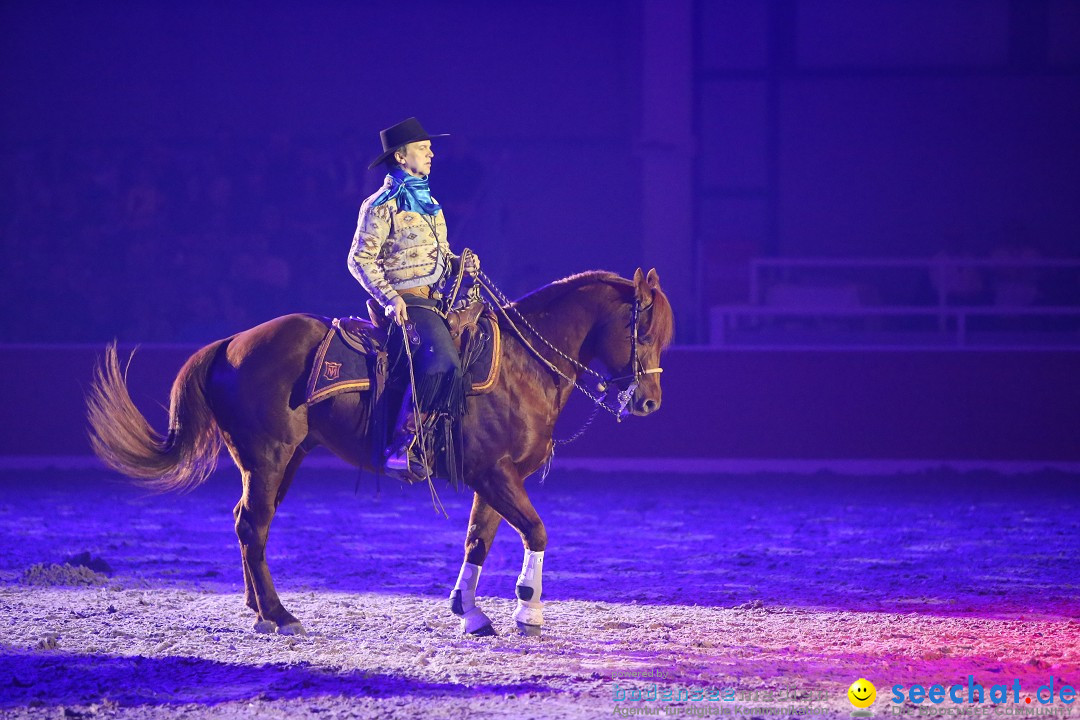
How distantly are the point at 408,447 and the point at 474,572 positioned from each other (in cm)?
71

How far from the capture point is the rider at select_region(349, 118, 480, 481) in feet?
18.1

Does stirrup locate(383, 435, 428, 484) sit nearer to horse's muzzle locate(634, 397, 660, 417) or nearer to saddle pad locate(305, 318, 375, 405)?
saddle pad locate(305, 318, 375, 405)

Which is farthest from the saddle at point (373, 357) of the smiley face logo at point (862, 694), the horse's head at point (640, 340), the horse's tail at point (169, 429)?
the smiley face logo at point (862, 694)

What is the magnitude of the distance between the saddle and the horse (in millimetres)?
65

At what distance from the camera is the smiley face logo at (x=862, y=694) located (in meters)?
4.48

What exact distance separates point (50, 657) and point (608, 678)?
2496 mm

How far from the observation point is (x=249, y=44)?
15883 mm

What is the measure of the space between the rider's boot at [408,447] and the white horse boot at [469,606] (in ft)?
1.73

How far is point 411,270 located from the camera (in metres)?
5.64

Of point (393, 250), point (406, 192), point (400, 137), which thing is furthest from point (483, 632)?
point (400, 137)

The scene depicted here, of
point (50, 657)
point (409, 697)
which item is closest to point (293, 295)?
point (50, 657)

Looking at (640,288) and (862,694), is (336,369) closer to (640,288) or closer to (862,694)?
(640,288)

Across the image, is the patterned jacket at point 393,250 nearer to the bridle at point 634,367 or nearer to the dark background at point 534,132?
the bridle at point 634,367

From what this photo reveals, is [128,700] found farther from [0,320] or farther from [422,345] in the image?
[0,320]
